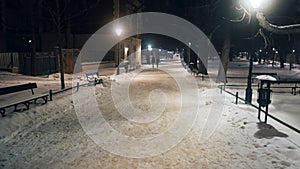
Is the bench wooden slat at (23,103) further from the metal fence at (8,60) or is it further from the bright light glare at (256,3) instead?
the metal fence at (8,60)

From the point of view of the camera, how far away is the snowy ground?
580cm

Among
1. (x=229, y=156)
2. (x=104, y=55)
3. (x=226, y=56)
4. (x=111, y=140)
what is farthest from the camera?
(x=104, y=55)

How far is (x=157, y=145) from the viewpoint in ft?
22.7

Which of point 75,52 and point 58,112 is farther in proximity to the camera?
point 75,52

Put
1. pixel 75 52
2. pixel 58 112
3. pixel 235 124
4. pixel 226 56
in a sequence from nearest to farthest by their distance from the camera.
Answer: pixel 235 124, pixel 58 112, pixel 226 56, pixel 75 52

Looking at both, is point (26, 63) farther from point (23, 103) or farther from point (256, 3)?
point (256, 3)

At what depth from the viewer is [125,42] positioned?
37.2 m

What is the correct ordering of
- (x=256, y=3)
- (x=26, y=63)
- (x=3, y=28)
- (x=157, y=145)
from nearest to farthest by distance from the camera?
(x=157, y=145) → (x=256, y=3) → (x=26, y=63) → (x=3, y=28)

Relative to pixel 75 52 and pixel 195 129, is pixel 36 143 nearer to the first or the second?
pixel 195 129

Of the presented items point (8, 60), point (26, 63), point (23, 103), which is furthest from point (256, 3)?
point (8, 60)

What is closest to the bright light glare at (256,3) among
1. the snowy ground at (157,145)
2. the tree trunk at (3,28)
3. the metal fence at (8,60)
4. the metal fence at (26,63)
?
the snowy ground at (157,145)

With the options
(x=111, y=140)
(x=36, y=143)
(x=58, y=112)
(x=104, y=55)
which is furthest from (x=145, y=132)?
(x=104, y=55)

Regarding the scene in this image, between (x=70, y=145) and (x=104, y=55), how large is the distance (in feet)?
94.1

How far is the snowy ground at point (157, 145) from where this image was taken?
5.80m
